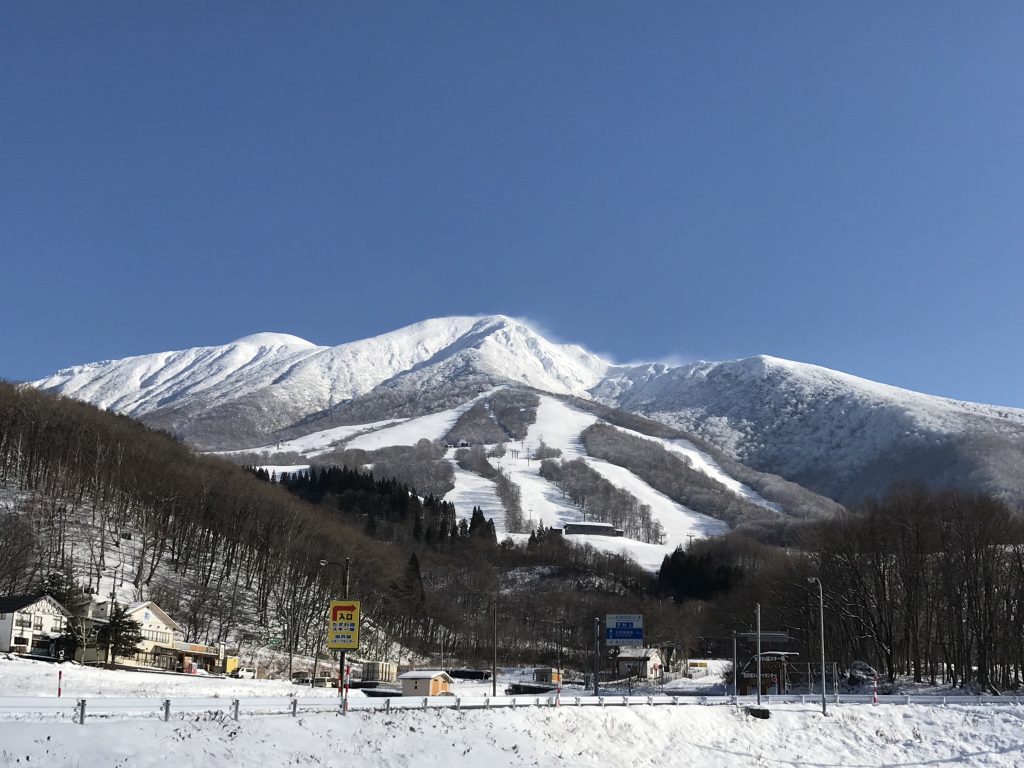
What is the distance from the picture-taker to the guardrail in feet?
96.6

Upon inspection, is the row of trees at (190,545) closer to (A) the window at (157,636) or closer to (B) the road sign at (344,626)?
(A) the window at (157,636)

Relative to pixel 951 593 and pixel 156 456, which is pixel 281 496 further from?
pixel 951 593

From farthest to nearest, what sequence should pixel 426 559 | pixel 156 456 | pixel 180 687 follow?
1. pixel 426 559
2. pixel 156 456
3. pixel 180 687

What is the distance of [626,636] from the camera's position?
6588 centimetres

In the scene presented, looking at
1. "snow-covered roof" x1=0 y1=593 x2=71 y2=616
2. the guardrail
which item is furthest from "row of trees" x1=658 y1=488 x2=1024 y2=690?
"snow-covered roof" x1=0 y1=593 x2=71 y2=616

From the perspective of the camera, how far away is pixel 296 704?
3488cm

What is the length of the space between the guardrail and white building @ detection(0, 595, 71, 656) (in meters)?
38.2

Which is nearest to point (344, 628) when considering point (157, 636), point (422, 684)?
point (422, 684)

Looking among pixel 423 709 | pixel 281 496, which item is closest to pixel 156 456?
pixel 281 496

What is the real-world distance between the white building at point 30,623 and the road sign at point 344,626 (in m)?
36.1

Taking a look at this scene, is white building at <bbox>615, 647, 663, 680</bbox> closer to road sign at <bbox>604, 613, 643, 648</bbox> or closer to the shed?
road sign at <bbox>604, 613, 643, 648</bbox>

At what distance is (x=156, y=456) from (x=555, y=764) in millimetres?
91458

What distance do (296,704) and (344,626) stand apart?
5.94m

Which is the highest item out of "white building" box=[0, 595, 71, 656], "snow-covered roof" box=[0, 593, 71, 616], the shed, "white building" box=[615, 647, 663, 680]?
"snow-covered roof" box=[0, 593, 71, 616]
